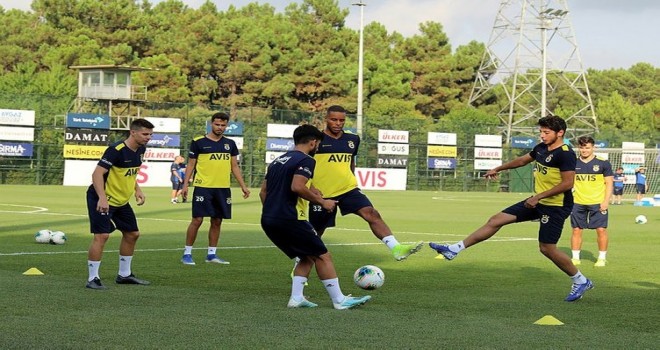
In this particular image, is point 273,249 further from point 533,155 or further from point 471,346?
point 471,346

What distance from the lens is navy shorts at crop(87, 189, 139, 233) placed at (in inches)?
460

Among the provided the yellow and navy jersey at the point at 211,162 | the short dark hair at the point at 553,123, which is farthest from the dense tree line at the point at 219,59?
the short dark hair at the point at 553,123

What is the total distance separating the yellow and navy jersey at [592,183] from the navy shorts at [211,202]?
17.5 feet

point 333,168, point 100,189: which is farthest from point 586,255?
point 100,189

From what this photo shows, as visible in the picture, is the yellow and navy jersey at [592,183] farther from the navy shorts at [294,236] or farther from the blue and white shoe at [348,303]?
the navy shorts at [294,236]

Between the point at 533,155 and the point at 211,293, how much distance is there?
4.02 meters

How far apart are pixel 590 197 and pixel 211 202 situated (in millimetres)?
5738

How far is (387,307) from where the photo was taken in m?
10.4

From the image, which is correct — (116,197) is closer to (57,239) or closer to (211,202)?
(211,202)

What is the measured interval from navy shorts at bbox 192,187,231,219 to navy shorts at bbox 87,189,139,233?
9.35ft

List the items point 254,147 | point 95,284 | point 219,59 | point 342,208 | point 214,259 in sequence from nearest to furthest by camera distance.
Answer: point 95,284
point 342,208
point 214,259
point 254,147
point 219,59

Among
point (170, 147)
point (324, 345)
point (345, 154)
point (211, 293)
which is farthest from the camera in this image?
point (170, 147)

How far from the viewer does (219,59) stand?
257 feet

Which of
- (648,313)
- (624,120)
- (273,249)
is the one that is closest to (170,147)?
(273,249)
